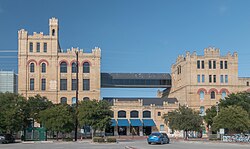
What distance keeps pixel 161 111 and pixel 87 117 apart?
37668mm

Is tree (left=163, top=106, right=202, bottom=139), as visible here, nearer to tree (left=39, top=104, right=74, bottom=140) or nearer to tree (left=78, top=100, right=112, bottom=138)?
tree (left=78, top=100, right=112, bottom=138)

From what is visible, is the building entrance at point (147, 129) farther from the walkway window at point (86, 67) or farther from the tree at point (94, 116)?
the tree at point (94, 116)

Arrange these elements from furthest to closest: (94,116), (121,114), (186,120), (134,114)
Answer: (134,114)
(121,114)
(186,120)
(94,116)

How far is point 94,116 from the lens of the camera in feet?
212

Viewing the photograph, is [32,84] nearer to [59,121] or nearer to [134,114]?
[134,114]

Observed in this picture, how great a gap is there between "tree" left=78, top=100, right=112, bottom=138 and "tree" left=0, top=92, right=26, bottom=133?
29.9ft

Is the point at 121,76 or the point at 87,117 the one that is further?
the point at 121,76

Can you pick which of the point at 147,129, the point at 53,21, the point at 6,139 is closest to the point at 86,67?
the point at 53,21

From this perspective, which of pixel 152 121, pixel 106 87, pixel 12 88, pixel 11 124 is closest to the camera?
pixel 11 124

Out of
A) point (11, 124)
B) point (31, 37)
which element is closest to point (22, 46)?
point (31, 37)

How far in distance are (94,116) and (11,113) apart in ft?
40.0

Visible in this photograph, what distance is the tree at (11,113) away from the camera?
61.3 metres

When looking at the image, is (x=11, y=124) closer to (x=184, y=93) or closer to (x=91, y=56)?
(x=91, y=56)

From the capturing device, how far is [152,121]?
318ft
